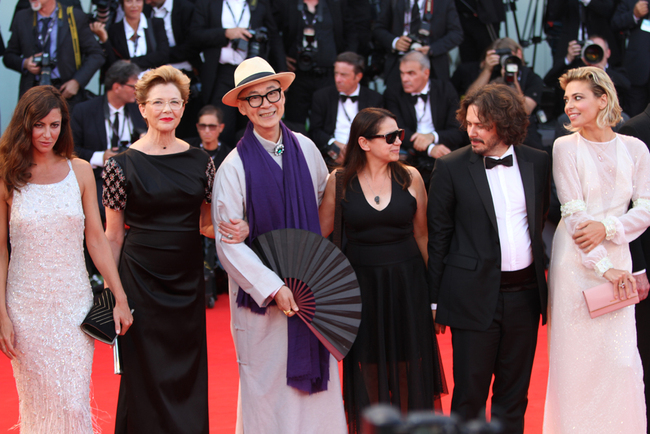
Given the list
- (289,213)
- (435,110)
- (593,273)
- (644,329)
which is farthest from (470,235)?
(435,110)

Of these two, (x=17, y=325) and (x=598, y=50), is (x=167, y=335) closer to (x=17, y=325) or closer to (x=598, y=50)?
(x=17, y=325)

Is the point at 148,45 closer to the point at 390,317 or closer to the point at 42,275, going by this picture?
the point at 42,275

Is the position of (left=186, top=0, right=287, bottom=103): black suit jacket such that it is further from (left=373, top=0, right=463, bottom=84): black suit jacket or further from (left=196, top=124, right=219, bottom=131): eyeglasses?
(left=373, top=0, right=463, bottom=84): black suit jacket

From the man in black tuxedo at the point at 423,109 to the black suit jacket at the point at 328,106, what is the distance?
155 millimetres

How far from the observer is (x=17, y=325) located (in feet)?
9.42

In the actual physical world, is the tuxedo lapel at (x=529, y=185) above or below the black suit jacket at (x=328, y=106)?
below

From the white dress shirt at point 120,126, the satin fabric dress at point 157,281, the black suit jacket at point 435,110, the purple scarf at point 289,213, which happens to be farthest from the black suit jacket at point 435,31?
the satin fabric dress at point 157,281

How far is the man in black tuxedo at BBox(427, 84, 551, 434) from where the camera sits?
3.11 metres

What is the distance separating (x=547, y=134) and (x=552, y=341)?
429 cm

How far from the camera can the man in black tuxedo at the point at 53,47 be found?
6.29m

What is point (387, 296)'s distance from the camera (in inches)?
128

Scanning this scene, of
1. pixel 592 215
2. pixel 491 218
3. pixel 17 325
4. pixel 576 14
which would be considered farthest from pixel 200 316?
pixel 576 14

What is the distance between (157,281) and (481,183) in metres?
1.57

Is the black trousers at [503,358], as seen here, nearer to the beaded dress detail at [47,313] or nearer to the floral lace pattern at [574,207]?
the floral lace pattern at [574,207]
